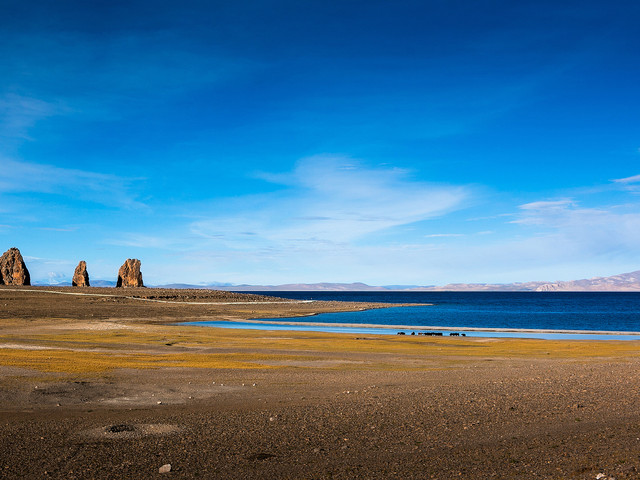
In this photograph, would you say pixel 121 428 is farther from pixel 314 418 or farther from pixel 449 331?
pixel 449 331

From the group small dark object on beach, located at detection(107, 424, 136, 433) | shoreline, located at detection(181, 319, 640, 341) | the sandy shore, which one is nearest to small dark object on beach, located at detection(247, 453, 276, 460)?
the sandy shore

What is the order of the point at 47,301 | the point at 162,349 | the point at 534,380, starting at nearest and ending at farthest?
the point at 534,380 < the point at 162,349 < the point at 47,301

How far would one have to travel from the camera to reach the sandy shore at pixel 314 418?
36.4ft

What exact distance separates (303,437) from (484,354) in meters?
26.3

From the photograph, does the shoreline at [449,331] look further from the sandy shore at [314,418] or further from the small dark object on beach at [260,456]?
the small dark object on beach at [260,456]

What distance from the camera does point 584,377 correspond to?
898 inches

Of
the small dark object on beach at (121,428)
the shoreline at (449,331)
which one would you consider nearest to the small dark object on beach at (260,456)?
the small dark object on beach at (121,428)

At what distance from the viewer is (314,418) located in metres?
15.2

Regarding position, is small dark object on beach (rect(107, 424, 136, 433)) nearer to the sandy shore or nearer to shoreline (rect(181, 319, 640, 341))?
the sandy shore

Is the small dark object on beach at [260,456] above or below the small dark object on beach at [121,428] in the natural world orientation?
above

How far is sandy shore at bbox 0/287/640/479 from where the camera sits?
36.4 feet

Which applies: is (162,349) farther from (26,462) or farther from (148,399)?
(26,462)

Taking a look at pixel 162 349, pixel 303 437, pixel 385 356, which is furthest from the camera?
pixel 162 349

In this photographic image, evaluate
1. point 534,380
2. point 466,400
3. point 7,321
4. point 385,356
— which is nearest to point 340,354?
point 385,356
